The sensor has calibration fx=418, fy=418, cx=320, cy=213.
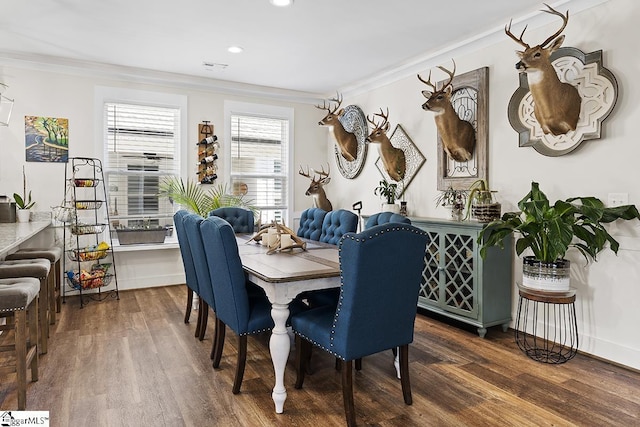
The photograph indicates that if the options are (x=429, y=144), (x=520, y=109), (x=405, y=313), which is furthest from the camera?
(x=429, y=144)

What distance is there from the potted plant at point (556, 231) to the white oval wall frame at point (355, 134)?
267 centimetres

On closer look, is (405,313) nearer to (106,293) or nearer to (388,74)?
(388,74)

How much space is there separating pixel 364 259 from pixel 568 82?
7.72 ft

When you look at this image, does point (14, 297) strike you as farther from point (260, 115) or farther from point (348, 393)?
point (260, 115)

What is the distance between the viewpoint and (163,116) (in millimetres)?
5227

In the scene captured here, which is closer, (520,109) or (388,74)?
(520,109)

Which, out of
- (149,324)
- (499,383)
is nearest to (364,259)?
(499,383)

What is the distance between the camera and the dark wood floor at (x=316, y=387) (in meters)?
2.21

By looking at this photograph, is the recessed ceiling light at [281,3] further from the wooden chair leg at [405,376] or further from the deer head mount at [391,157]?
the wooden chair leg at [405,376]

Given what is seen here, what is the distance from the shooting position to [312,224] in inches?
167

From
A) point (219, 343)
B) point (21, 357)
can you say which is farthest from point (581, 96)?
point (21, 357)

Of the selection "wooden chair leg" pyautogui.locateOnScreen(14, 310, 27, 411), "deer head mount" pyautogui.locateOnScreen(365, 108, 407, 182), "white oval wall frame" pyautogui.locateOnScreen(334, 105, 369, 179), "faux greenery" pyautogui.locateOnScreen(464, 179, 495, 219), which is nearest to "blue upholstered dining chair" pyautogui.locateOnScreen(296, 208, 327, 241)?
"deer head mount" pyautogui.locateOnScreen(365, 108, 407, 182)

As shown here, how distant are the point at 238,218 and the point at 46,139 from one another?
7.43 feet

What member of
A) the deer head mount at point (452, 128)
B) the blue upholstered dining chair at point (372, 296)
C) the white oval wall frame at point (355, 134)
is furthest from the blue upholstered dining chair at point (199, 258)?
the white oval wall frame at point (355, 134)
